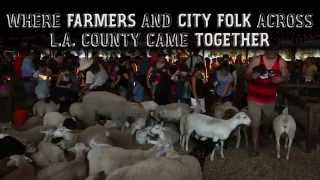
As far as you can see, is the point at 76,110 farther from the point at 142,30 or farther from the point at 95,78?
the point at 142,30

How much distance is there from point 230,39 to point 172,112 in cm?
784

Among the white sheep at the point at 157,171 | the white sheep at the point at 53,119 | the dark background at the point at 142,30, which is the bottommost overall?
the white sheep at the point at 157,171

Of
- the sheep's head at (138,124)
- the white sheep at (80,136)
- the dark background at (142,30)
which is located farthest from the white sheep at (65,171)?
the dark background at (142,30)

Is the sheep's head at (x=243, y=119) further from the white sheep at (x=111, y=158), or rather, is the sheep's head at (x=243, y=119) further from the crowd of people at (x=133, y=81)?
the white sheep at (x=111, y=158)

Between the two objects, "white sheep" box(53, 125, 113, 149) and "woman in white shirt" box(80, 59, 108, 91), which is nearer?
"white sheep" box(53, 125, 113, 149)

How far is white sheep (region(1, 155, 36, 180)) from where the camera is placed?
589cm

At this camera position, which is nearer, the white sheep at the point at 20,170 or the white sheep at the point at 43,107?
the white sheep at the point at 20,170

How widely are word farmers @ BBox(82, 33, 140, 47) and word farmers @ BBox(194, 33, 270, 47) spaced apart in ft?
7.48

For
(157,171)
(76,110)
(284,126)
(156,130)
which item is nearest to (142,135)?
(156,130)

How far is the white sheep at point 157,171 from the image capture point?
5.58 meters

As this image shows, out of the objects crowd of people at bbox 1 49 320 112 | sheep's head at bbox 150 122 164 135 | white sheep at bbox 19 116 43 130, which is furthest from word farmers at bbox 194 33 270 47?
sheep's head at bbox 150 122 164 135

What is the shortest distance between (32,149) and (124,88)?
5.57 meters

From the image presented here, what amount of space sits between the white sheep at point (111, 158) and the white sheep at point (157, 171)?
0.52m

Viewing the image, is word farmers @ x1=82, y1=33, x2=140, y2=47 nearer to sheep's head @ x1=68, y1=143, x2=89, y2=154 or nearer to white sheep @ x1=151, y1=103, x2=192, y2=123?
white sheep @ x1=151, y1=103, x2=192, y2=123
